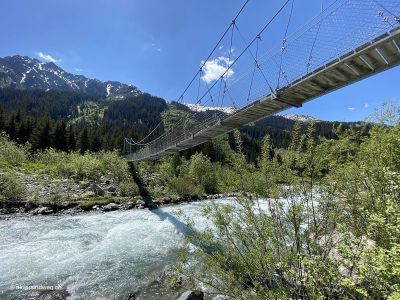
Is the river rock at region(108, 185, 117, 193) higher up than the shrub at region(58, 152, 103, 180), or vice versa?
the shrub at region(58, 152, 103, 180)

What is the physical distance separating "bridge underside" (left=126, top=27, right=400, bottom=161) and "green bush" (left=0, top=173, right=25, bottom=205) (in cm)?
1432

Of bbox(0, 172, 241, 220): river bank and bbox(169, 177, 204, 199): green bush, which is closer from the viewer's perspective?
bbox(0, 172, 241, 220): river bank

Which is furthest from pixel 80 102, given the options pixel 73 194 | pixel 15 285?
pixel 15 285

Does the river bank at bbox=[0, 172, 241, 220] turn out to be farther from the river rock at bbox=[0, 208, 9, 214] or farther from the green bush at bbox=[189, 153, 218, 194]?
the green bush at bbox=[189, 153, 218, 194]

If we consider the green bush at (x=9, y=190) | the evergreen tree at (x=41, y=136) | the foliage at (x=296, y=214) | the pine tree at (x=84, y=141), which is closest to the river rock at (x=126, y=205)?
the green bush at (x=9, y=190)

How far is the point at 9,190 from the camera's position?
18.3 metres

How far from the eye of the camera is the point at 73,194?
846 inches

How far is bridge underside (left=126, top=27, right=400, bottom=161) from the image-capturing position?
564 centimetres

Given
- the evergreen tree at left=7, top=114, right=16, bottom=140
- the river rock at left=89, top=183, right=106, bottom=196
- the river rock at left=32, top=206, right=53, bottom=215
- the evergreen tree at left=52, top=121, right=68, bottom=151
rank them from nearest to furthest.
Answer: the river rock at left=32, top=206, right=53, bottom=215, the river rock at left=89, top=183, right=106, bottom=196, the evergreen tree at left=7, top=114, right=16, bottom=140, the evergreen tree at left=52, top=121, right=68, bottom=151

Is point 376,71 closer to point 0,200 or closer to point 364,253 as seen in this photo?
point 364,253

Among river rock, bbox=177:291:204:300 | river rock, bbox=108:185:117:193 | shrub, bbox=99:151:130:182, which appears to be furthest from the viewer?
shrub, bbox=99:151:130:182

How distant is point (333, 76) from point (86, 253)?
30.7 feet

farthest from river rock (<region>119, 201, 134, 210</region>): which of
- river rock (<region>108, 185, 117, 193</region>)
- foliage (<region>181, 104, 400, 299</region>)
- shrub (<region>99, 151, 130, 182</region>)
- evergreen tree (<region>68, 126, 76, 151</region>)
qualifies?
evergreen tree (<region>68, 126, 76, 151</region>)

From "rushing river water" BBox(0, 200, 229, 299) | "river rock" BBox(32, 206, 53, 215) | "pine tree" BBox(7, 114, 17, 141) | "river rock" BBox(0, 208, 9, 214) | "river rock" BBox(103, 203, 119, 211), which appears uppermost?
"pine tree" BBox(7, 114, 17, 141)
